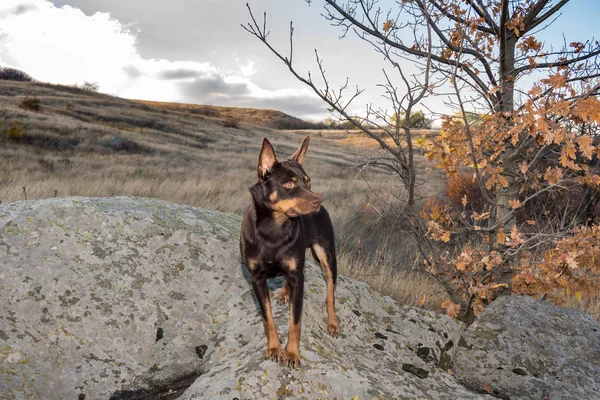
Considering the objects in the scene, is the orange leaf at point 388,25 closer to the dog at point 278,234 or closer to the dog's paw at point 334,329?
the dog at point 278,234

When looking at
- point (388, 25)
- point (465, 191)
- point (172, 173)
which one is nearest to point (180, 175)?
point (172, 173)

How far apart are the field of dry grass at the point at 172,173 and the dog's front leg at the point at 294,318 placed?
65.6 inches

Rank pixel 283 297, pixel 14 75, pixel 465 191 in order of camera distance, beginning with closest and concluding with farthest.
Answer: pixel 283 297, pixel 465 191, pixel 14 75

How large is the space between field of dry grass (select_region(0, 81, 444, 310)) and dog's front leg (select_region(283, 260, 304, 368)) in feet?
5.46

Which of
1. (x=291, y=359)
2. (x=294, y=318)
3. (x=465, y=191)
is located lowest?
(x=291, y=359)

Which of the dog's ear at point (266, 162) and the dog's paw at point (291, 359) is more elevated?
the dog's ear at point (266, 162)

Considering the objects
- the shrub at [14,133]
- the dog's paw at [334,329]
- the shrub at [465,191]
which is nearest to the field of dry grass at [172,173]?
the shrub at [14,133]

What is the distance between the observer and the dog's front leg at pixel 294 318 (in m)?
2.86

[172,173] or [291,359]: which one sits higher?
[172,173]

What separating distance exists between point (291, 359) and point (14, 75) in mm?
87891

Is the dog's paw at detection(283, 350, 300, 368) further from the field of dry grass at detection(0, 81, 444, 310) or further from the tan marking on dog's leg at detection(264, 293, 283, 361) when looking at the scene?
the field of dry grass at detection(0, 81, 444, 310)

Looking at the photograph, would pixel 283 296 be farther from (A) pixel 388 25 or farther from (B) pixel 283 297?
(A) pixel 388 25

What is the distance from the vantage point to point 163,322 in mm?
3660

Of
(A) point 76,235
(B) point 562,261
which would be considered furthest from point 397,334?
(A) point 76,235
